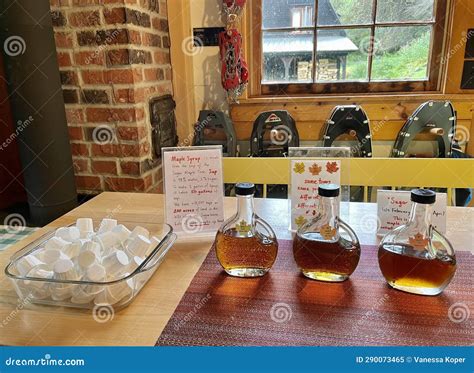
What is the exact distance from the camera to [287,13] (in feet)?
7.60

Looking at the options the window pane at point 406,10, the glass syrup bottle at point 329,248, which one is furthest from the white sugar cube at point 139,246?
the window pane at point 406,10

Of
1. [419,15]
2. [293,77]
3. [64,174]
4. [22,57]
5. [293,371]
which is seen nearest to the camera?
[293,371]

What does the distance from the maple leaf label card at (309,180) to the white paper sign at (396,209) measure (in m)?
0.11

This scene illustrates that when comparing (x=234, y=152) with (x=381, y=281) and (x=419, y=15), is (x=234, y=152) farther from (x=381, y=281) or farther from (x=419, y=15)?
(x=381, y=281)

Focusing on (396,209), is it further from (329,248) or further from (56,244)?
(56,244)

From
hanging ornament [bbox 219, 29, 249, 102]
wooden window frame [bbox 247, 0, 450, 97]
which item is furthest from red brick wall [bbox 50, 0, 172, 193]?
wooden window frame [bbox 247, 0, 450, 97]

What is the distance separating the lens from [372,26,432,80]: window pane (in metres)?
2.25

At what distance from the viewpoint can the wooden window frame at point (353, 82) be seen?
221cm

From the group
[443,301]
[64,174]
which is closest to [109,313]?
[443,301]

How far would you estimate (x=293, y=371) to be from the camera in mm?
535

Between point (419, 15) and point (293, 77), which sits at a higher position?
point (419, 15)

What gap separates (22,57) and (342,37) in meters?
1.72

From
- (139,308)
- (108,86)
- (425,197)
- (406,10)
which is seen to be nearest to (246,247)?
(139,308)

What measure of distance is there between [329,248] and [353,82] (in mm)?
1858
